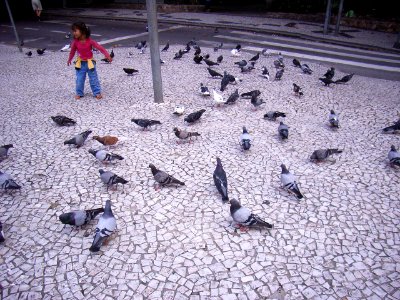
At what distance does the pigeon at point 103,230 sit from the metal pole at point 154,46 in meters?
4.50

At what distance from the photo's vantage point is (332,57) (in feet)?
41.5

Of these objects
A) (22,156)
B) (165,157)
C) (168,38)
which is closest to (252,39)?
(168,38)

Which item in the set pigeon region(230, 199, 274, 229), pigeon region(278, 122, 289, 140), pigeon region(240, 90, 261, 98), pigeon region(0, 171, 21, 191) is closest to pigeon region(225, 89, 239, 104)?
pigeon region(240, 90, 261, 98)

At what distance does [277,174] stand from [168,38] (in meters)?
13.2

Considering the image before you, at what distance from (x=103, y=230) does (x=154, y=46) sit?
488 cm

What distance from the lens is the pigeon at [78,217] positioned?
387 cm

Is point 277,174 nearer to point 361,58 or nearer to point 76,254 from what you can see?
point 76,254

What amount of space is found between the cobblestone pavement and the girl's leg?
603 millimetres

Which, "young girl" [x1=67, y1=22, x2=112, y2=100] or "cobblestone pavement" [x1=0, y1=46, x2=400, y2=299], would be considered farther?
"young girl" [x1=67, y1=22, x2=112, y2=100]

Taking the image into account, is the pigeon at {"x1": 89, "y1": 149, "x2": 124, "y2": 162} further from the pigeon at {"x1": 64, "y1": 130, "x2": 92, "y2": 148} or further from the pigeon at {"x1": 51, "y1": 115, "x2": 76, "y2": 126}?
the pigeon at {"x1": 51, "y1": 115, "x2": 76, "y2": 126}

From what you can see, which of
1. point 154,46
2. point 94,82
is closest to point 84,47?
point 94,82

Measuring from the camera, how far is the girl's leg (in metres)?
7.89

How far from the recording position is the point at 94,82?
320 inches

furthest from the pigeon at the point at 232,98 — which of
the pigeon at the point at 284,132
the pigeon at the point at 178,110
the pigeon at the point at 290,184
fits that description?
the pigeon at the point at 290,184
